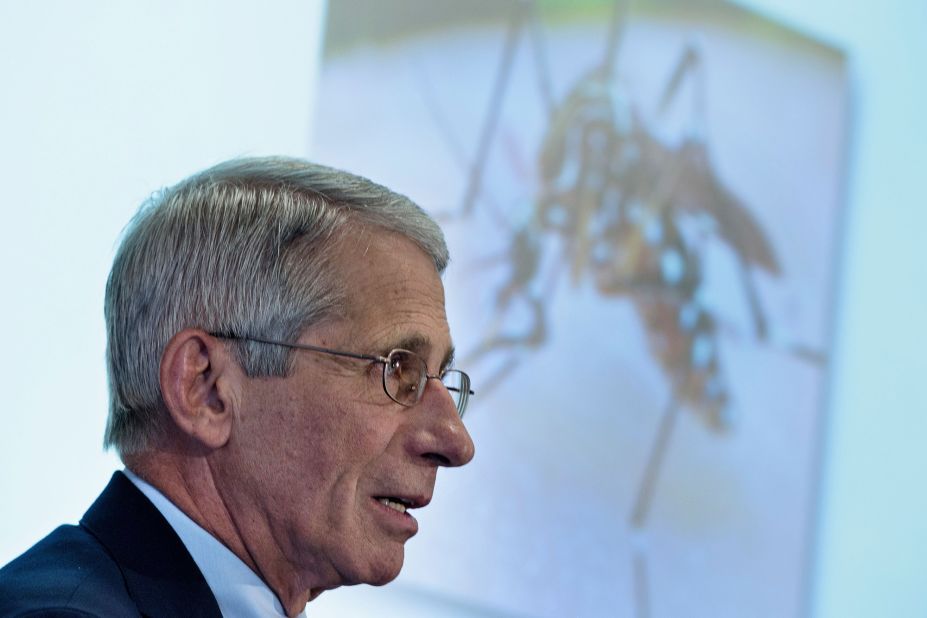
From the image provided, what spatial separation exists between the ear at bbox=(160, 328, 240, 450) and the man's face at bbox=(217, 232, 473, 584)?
24 millimetres

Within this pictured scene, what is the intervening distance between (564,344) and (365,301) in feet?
5.95

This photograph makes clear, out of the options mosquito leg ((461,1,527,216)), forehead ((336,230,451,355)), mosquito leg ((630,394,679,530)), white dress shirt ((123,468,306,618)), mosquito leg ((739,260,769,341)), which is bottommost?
mosquito leg ((630,394,679,530))

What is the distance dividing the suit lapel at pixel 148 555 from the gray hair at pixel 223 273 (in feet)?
0.41

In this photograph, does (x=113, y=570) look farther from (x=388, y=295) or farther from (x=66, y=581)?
(x=388, y=295)

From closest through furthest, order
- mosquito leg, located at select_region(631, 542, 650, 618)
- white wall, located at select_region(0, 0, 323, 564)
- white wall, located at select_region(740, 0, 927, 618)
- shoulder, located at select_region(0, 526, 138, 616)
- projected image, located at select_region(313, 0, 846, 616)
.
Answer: shoulder, located at select_region(0, 526, 138, 616), white wall, located at select_region(0, 0, 323, 564), projected image, located at select_region(313, 0, 846, 616), mosquito leg, located at select_region(631, 542, 650, 618), white wall, located at select_region(740, 0, 927, 618)

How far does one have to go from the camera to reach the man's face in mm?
1536

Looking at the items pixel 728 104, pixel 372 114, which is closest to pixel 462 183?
pixel 372 114

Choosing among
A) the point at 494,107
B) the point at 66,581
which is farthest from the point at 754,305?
the point at 66,581

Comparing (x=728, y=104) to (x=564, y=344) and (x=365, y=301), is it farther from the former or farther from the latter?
(x=365, y=301)

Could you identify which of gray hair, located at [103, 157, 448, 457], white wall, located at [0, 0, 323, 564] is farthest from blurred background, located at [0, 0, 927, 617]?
gray hair, located at [103, 157, 448, 457]

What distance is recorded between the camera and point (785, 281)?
3912 millimetres

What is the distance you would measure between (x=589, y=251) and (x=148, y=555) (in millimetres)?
2230

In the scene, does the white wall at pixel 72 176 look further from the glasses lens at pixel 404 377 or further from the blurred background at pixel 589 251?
the glasses lens at pixel 404 377

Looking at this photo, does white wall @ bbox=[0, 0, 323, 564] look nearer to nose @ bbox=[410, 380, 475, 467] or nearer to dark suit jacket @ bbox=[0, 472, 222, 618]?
dark suit jacket @ bbox=[0, 472, 222, 618]
